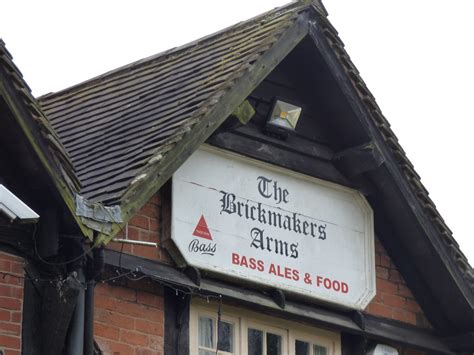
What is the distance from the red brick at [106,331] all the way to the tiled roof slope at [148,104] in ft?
3.13

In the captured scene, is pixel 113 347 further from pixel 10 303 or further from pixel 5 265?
pixel 5 265

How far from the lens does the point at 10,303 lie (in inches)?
466

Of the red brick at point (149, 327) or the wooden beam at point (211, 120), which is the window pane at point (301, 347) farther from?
the wooden beam at point (211, 120)

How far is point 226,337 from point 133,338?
3.56 ft

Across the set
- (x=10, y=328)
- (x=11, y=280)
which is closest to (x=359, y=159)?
(x=11, y=280)

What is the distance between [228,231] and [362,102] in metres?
1.83

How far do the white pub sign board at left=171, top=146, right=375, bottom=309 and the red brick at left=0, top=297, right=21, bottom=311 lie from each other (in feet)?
5.95

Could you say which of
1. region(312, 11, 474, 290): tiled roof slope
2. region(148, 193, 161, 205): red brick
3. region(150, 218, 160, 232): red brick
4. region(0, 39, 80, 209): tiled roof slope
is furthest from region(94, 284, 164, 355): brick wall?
region(312, 11, 474, 290): tiled roof slope

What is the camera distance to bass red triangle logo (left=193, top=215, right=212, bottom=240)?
13.5 metres

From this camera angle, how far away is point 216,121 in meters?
13.3

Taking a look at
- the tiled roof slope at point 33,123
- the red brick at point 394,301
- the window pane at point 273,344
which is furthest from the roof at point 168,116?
the window pane at point 273,344

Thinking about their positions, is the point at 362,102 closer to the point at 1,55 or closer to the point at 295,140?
the point at 295,140

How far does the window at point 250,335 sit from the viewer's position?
44.3ft

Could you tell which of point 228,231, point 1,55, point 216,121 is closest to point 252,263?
point 228,231
